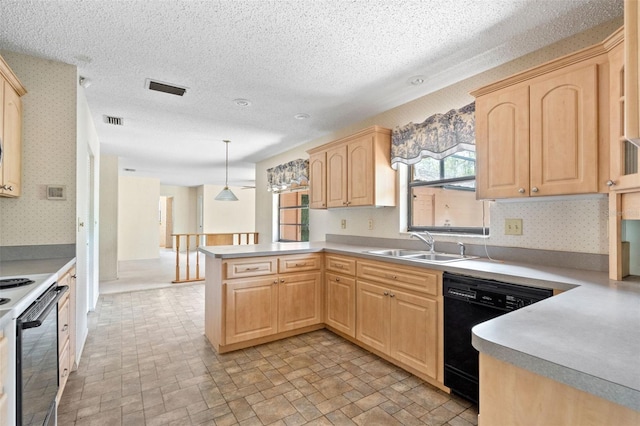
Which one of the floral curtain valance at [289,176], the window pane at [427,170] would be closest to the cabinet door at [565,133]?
the window pane at [427,170]

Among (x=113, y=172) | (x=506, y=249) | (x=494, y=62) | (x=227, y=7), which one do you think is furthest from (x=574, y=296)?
(x=113, y=172)

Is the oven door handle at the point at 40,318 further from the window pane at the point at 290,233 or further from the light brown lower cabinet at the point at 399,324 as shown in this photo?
the window pane at the point at 290,233

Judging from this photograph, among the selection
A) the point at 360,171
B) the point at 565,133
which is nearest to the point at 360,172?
the point at 360,171

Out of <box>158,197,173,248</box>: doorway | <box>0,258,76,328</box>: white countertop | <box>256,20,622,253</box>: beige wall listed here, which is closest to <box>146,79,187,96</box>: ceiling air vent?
<box>0,258,76,328</box>: white countertop

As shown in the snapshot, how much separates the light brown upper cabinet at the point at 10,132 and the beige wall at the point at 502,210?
3.08 metres

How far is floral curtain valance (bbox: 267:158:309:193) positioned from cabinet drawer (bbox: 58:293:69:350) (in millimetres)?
3283

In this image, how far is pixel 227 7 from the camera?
1832mm

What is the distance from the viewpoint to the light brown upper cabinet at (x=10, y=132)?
80.2 inches

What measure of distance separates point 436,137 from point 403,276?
1295 millimetres

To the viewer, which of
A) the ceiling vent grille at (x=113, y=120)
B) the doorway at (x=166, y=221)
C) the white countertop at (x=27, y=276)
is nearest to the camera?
the white countertop at (x=27, y=276)

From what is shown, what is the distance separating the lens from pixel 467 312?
2.02 m

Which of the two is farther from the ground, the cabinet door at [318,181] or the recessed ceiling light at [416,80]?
the recessed ceiling light at [416,80]

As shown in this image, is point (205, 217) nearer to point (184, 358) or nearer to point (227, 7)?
point (184, 358)

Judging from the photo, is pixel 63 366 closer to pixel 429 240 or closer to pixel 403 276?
pixel 403 276
